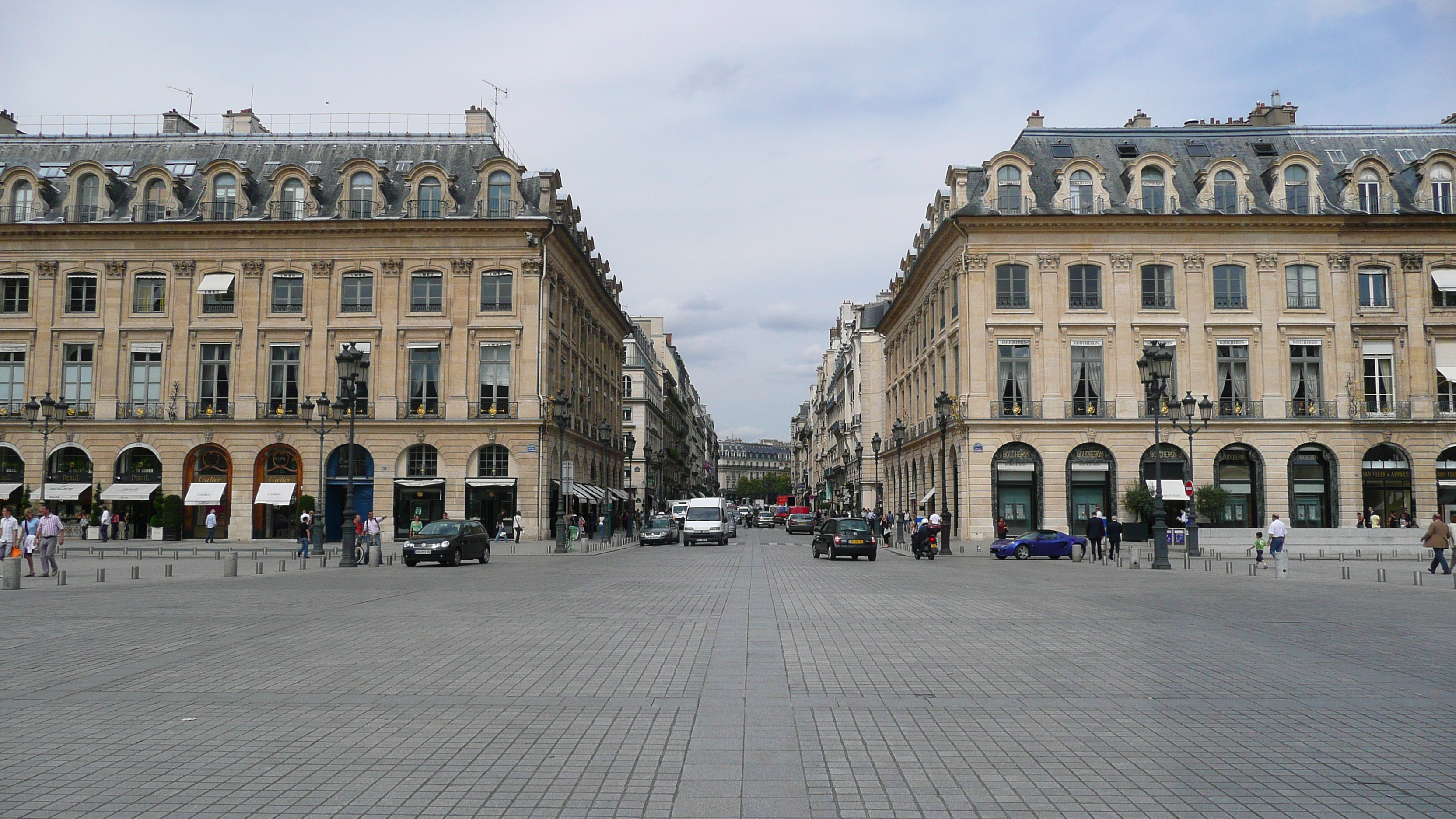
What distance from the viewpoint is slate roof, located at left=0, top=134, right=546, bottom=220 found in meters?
55.3

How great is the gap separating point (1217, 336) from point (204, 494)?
4987 centimetres

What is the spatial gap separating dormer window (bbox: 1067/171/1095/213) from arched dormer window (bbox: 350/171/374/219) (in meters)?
34.3

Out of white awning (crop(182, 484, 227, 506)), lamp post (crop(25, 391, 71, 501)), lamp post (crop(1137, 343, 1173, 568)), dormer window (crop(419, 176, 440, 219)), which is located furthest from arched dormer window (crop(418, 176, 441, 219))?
lamp post (crop(1137, 343, 1173, 568))

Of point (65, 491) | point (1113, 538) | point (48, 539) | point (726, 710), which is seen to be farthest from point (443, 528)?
point (65, 491)

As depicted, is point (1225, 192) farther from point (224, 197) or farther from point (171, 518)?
point (171, 518)

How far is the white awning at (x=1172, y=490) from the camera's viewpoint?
2003 inches

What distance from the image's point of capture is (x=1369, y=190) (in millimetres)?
53281

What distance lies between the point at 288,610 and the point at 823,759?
1303 centimetres

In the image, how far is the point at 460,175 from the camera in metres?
56.2

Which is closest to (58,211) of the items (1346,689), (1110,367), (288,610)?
(288,610)

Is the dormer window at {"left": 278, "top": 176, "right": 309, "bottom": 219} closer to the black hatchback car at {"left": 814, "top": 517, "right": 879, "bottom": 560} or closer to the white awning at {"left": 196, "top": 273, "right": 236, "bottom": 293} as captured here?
the white awning at {"left": 196, "top": 273, "right": 236, "bottom": 293}

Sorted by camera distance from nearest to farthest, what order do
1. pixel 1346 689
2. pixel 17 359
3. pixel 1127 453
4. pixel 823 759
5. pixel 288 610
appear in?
pixel 823 759, pixel 1346 689, pixel 288 610, pixel 1127 453, pixel 17 359

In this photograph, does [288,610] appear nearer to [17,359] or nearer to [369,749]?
[369,749]

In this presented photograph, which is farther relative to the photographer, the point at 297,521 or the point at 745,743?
the point at 297,521
